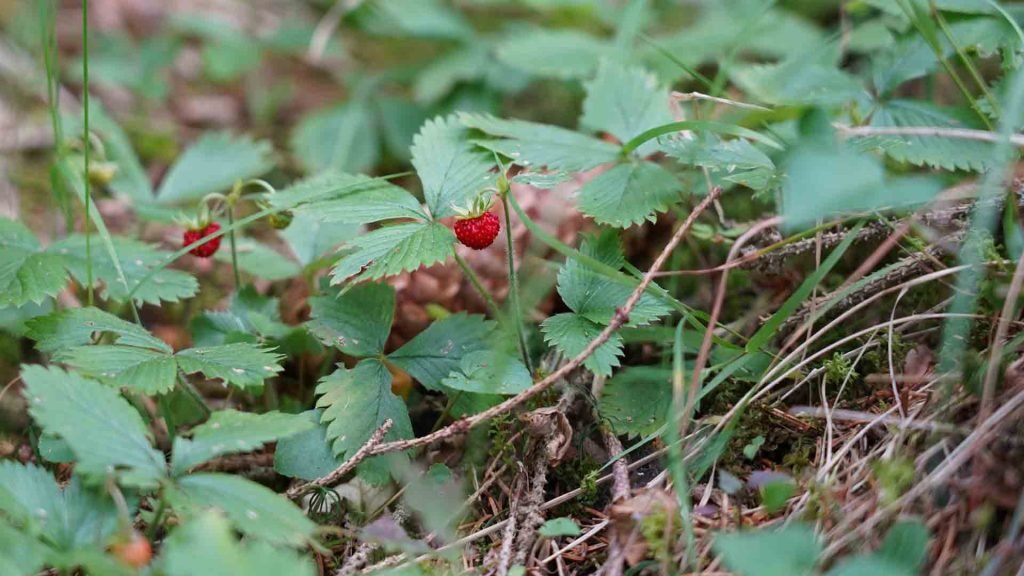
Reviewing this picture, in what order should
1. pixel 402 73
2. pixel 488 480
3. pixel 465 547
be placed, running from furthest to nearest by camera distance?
pixel 402 73 → pixel 488 480 → pixel 465 547

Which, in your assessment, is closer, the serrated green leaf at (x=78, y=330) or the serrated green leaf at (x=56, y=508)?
the serrated green leaf at (x=56, y=508)

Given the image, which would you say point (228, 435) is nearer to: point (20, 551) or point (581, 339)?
point (20, 551)

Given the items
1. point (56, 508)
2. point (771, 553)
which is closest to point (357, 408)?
point (56, 508)

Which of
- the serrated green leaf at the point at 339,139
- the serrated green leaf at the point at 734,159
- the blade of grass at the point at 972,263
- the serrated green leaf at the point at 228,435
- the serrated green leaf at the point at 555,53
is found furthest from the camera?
the serrated green leaf at the point at 339,139

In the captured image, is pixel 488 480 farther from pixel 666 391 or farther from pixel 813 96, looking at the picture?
pixel 813 96

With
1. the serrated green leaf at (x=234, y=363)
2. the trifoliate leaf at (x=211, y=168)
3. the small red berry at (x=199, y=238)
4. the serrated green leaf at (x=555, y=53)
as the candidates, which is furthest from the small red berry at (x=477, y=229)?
the serrated green leaf at (x=555, y=53)

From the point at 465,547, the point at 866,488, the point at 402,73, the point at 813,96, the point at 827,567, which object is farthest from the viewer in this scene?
the point at 402,73

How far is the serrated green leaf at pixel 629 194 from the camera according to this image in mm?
1584

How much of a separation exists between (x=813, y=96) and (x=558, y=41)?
1108mm

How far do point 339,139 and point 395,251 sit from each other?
1446mm

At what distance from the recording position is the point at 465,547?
1.40 m

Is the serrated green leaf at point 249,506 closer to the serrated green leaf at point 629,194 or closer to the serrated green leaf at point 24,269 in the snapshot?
the serrated green leaf at point 24,269

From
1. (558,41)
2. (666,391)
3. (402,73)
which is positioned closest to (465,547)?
(666,391)

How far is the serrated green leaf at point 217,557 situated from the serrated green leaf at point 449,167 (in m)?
0.69
